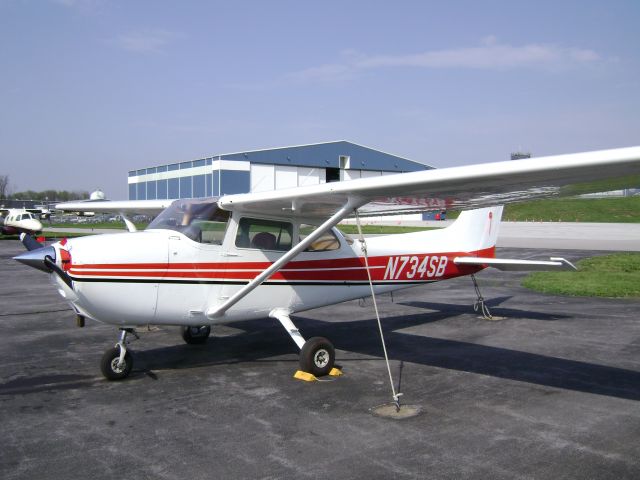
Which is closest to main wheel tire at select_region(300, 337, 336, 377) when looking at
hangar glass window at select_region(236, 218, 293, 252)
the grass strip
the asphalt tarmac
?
the asphalt tarmac

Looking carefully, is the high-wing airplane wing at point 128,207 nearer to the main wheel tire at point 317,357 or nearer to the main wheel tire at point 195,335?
the main wheel tire at point 195,335

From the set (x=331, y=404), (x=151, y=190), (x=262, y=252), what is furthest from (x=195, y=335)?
(x=151, y=190)

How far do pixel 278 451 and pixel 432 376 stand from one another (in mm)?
2837

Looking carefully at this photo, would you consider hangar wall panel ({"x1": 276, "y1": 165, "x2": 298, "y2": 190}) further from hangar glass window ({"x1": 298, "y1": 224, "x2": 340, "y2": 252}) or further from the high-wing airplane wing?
hangar glass window ({"x1": 298, "y1": 224, "x2": 340, "y2": 252})

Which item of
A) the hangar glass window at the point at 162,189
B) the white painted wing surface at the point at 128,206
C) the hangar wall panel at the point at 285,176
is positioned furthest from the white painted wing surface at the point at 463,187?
the hangar glass window at the point at 162,189

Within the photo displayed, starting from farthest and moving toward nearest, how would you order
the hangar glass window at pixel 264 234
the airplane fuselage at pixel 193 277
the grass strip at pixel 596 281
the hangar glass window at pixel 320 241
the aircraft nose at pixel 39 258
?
A: 1. the grass strip at pixel 596 281
2. the hangar glass window at pixel 320 241
3. the hangar glass window at pixel 264 234
4. the airplane fuselage at pixel 193 277
5. the aircraft nose at pixel 39 258

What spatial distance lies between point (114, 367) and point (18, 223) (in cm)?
3249

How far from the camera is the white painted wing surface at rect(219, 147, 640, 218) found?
4395 millimetres

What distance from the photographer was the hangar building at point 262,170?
1471 inches

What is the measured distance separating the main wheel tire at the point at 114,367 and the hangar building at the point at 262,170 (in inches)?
1021

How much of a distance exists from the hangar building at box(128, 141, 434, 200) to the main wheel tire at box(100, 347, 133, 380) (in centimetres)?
2594

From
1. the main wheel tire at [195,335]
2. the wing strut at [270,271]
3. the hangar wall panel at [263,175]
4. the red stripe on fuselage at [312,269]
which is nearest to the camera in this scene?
the red stripe on fuselage at [312,269]

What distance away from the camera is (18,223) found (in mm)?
34406

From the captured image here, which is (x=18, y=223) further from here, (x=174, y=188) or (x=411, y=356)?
(x=411, y=356)
